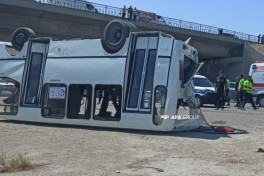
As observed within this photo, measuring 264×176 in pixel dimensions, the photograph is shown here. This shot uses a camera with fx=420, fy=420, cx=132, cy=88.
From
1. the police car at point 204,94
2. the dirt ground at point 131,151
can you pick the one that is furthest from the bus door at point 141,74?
the police car at point 204,94

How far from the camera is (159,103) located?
9922 mm

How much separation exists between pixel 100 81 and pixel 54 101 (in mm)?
1571

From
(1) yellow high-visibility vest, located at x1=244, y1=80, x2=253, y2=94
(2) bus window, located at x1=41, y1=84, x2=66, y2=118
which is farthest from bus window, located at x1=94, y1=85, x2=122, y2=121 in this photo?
(1) yellow high-visibility vest, located at x1=244, y1=80, x2=253, y2=94

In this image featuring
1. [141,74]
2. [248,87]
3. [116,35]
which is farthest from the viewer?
[248,87]

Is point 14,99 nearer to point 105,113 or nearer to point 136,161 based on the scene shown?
point 105,113

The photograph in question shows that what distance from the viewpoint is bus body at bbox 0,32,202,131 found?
9.99 meters

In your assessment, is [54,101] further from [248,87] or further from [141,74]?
[248,87]

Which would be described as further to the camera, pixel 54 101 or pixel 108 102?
pixel 54 101

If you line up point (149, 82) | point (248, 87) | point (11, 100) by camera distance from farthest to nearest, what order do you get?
1. point (248, 87)
2. point (11, 100)
3. point (149, 82)

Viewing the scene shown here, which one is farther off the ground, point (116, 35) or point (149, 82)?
point (116, 35)

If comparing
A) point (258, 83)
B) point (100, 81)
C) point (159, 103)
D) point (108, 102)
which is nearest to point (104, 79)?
point (100, 81)

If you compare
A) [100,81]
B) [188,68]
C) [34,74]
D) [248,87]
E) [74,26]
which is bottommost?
[100,81]

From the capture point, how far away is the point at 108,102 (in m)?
11.4

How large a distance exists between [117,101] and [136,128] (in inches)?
35.7
